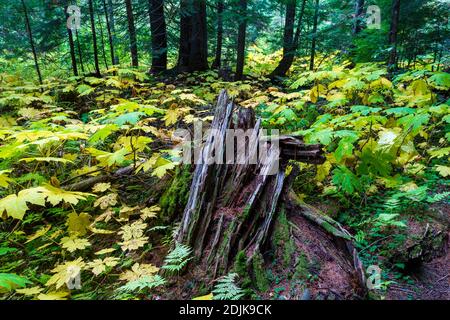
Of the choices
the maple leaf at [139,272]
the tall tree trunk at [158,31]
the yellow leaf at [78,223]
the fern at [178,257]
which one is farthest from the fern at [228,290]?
the tall tree trunk at [158,31]

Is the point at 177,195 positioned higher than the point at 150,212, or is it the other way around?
the point at 177,195

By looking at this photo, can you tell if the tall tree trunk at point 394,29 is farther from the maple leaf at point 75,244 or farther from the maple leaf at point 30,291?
the maple leaf at point 30,291

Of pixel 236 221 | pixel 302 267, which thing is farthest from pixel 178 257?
pixel 302 267

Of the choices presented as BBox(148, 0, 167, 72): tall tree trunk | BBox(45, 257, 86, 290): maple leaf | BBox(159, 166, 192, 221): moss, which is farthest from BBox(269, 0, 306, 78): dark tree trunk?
BBox(45, 257, 86, 290): maple leaf

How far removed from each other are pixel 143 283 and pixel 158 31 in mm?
10629

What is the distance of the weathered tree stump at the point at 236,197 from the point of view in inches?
101

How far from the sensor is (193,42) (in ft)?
35.3

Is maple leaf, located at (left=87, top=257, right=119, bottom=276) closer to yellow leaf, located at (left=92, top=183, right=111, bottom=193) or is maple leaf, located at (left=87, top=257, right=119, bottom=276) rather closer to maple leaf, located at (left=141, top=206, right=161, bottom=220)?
maple leaf, located at (left=141, top=206, right=161, bottom=220)

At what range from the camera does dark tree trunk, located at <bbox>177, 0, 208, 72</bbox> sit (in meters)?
10.6

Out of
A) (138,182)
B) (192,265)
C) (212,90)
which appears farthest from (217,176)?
(212,90)

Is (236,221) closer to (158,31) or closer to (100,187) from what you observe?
(100,187)

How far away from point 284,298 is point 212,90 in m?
7.67

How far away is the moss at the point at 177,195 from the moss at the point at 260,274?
1203 millimetres
